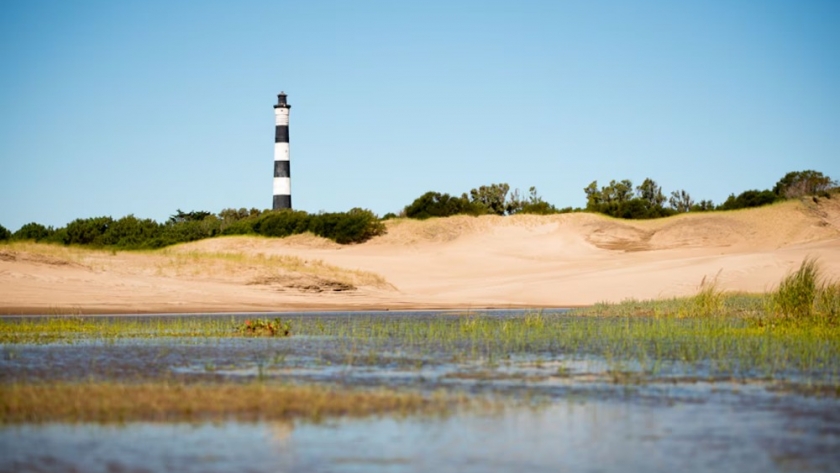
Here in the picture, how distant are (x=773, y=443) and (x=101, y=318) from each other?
71.6 ft

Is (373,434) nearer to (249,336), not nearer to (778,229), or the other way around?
(249,336)

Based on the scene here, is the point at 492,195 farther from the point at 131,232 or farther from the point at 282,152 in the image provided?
the point at 131,232

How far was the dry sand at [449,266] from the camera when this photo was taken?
35.4 m

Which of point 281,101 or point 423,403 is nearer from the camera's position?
point 423,403

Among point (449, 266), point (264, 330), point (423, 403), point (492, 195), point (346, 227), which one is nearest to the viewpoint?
point (423, 403)

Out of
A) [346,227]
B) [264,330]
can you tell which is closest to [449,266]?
[346,227]

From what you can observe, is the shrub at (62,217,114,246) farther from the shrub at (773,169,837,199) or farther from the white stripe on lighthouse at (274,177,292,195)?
the shrub at (773,169,837,199)

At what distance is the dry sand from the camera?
3541cm

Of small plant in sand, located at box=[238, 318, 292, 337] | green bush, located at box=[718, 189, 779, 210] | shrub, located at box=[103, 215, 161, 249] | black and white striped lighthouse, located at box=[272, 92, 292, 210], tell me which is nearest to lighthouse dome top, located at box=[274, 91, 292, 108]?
black and white striped lighthouse, located at box=[272, 92, 292, 210]

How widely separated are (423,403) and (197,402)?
2488 mm

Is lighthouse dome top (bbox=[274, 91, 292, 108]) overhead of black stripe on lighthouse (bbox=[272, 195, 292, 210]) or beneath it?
overhead

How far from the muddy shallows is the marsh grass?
31 millimetres

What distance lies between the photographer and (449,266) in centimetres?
5547

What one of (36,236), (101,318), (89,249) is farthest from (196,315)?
(36,236)
